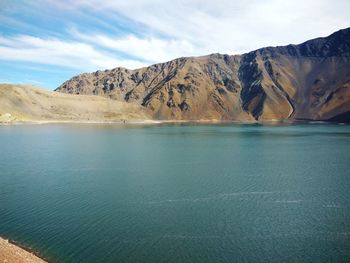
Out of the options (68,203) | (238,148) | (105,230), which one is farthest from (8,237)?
(238,148)

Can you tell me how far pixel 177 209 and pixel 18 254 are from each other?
20652 mm

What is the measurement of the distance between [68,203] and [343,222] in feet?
109

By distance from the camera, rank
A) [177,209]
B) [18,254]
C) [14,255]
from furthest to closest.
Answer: [177,209]
[18,254]
[14,255]

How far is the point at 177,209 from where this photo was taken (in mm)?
44156

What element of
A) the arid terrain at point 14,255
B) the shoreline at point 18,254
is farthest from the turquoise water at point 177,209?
the arid terrain at point 14,255

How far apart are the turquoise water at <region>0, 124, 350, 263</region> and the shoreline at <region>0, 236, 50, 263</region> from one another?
87cm

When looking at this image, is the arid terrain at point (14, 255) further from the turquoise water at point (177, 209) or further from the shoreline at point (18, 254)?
the turquoise water at point (177, 209)

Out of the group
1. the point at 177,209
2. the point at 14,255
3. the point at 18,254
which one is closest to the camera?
the point at 14,255

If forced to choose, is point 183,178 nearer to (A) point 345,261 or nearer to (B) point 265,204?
(B) point 265,204

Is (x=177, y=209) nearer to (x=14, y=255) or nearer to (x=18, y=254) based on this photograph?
(x=18, y=254)

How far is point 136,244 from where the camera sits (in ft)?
108

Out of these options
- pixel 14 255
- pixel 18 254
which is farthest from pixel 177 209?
pixel 14 255

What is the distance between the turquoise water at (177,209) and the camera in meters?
Result: 31.7

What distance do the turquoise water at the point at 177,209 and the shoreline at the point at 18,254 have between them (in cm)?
87
